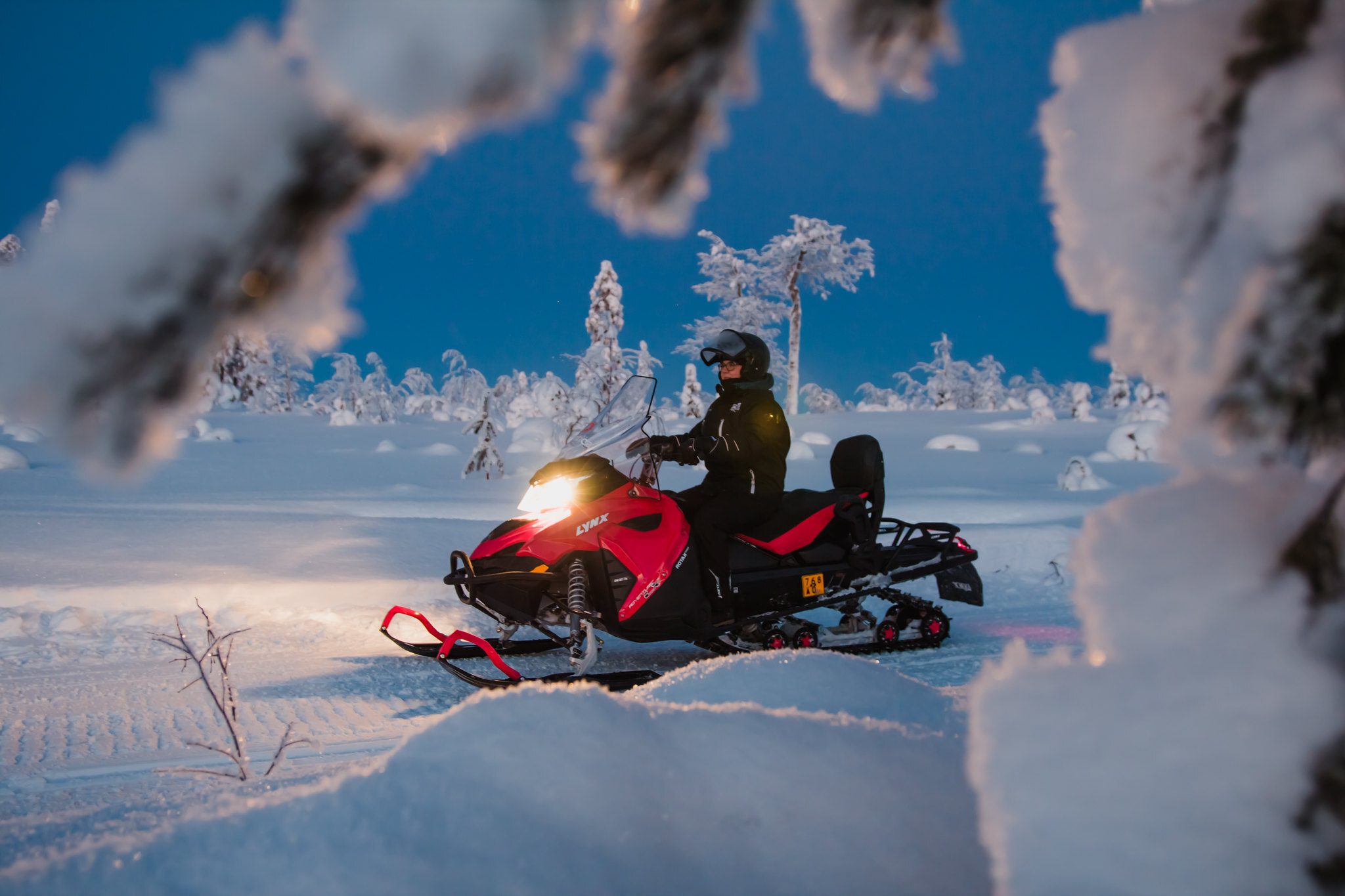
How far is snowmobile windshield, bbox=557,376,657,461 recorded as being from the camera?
4883 millimetres

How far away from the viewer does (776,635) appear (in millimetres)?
5395

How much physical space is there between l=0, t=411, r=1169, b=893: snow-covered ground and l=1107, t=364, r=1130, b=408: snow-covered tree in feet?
128

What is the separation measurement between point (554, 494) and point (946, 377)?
1923 inches

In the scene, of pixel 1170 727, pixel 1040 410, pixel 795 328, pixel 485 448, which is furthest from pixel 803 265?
pixel 1170 727

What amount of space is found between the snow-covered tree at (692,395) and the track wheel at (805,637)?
27.2 m

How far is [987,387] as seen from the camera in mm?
52781

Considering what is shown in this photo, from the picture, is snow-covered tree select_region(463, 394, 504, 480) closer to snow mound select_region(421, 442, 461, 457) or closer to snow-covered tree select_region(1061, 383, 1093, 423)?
snow mound select_region(421, 442, 461, 457)

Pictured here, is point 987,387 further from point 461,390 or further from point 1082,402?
point 461,390

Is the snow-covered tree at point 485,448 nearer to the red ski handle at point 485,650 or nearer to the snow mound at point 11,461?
the snow mound at point 11,461

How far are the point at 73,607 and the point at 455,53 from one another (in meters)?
5.96

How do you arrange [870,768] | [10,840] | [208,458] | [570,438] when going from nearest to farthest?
[870,768] → [10,840] → [570,438] → [208,458]

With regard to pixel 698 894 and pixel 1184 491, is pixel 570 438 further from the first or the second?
pixel 1184 491

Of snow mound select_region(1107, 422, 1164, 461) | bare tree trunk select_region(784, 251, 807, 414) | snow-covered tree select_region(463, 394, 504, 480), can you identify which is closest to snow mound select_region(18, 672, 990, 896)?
snow-covered tree select_region(463, 394, 504, 480)

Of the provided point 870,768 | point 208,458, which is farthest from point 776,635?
point 208,458
